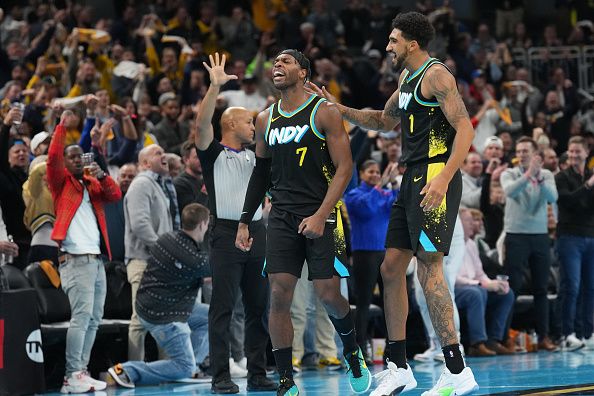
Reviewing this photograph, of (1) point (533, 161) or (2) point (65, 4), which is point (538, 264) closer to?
(1) point (533, 161)

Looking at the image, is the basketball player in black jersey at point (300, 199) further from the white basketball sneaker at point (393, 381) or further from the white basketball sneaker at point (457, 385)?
the white basketball sneaker at point (457, 385)

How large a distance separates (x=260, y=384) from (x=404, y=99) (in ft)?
9.49

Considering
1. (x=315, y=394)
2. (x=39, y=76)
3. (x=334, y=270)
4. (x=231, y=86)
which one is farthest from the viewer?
(x=231, y=86)

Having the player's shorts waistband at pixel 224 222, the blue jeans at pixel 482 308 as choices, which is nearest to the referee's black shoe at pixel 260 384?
the player's shorts waistband at pixel 224 222

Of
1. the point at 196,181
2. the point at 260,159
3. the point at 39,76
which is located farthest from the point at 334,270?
the point at 39,76

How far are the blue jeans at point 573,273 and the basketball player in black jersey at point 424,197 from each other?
5.81 metres

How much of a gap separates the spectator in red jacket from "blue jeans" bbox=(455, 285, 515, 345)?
14.6 feet

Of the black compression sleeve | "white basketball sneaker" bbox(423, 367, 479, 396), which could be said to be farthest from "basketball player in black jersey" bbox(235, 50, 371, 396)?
"white basketball sneaker" bbox(423, 367, 479, 396)

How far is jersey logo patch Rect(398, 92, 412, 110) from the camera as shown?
7656 millimetres

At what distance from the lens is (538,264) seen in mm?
13172

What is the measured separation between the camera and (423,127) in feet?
24.9

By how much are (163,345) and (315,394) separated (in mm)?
2042

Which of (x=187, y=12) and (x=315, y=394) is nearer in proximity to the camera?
(x=315, y=394)

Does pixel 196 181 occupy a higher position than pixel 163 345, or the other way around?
pixel 196 181
